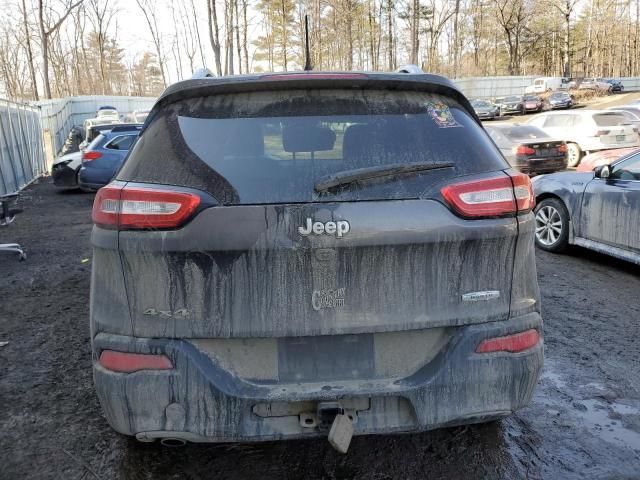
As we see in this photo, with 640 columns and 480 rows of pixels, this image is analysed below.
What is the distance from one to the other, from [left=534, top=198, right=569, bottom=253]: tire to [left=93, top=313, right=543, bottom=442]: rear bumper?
5196 mm

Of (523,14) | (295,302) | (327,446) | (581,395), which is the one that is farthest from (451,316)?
(523,14)

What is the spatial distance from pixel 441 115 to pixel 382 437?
5.57ft

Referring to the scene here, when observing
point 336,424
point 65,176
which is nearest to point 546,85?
point 65,176

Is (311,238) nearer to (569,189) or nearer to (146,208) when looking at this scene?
(146,208)

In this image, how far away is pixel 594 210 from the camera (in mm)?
6402

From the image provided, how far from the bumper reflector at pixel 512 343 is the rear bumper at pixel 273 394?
0.02 meters

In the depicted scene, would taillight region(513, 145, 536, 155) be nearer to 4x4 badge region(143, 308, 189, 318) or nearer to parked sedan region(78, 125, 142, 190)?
parked sedan region(78, 125, 142, 190)

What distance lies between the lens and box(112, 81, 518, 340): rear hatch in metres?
2.09

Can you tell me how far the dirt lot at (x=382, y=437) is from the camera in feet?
8.87

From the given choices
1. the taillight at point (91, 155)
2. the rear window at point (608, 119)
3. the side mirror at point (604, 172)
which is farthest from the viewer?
the rear window at point (608, 119)

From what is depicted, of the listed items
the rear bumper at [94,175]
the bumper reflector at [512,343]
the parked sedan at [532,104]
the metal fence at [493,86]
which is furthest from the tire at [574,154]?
the metal fence at [493,86]

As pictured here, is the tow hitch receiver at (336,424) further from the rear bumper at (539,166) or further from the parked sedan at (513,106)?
the parked sedan at (513,106)

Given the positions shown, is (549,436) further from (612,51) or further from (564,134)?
(612,51)

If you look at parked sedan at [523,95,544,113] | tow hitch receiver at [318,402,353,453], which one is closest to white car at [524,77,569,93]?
parked sedan at [523,95,544,113]
